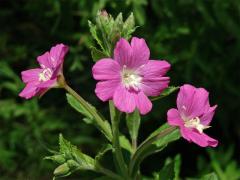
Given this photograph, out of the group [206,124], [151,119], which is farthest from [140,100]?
[151,119]

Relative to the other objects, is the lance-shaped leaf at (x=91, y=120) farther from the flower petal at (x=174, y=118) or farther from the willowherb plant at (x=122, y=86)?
the flower petal at (x=174, y=118)

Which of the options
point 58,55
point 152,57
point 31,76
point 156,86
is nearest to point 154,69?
point 156,86

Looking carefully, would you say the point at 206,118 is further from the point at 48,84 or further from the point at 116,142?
the point at 48,84

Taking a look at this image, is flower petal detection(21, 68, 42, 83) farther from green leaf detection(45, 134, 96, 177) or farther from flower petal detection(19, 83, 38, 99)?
green leaf detection(45, 134, 96, 177)

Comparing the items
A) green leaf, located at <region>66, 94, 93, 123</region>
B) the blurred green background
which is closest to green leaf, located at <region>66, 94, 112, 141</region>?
green leaf, located at <region>66, 94, 93, 123</region>

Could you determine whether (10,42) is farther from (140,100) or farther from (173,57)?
(140,100)

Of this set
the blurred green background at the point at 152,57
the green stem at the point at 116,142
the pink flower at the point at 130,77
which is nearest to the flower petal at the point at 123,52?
the pink flower at the point at 130,77
